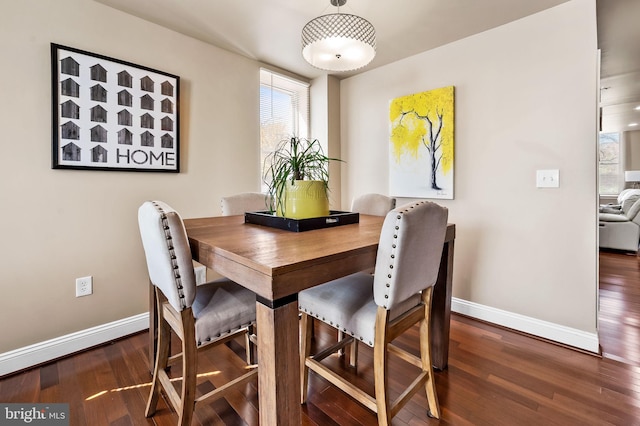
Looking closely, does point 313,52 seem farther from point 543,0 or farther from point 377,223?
point 543,0

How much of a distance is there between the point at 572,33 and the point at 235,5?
2.21 m

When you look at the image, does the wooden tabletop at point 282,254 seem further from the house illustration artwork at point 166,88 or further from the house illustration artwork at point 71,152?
the house illustration artwork at point 166,88

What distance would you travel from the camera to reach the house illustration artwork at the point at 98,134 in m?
1.94

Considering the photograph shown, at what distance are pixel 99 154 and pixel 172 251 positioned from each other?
1.37 metres

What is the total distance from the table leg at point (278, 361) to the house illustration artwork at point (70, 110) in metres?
1.87

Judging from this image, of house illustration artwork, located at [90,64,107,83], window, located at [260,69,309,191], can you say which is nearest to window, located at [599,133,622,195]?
window, located at [260,69,309,191]

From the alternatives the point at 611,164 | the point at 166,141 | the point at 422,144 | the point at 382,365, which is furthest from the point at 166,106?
the point at 611,164

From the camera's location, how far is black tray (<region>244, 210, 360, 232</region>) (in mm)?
1415

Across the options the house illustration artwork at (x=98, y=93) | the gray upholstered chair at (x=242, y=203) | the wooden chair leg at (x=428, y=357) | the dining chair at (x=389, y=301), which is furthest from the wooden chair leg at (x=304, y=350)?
the house illustration artwork at (x=98, y=93)

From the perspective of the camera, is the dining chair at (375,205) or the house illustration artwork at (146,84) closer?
the house illustration artwork at (146,84)

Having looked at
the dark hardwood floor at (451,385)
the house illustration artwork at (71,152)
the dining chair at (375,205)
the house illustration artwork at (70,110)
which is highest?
the house illustration artwork at (70,110)

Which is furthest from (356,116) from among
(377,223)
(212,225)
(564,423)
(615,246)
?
(615,246)

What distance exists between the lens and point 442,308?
1718 mm

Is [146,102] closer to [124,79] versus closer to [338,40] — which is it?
[124,79]
